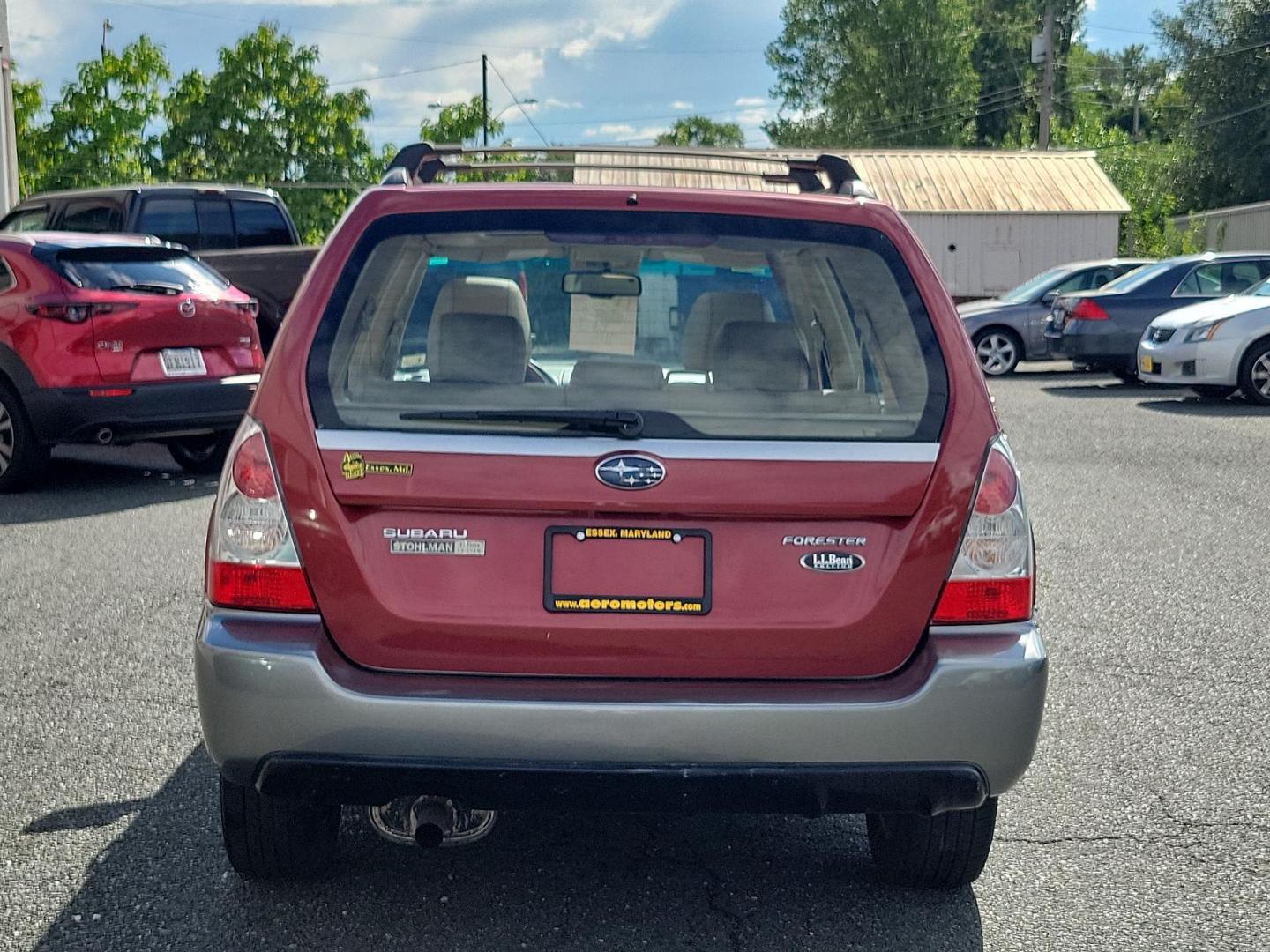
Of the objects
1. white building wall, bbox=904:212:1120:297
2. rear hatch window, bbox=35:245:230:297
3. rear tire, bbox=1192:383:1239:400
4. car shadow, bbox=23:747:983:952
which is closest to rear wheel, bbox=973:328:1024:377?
rear tire, bbox=1192:383:1239:400

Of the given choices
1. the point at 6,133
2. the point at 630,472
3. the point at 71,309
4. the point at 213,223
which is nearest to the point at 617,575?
the point at 630,472

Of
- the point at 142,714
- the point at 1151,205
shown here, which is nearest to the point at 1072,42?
the point at 1151,205

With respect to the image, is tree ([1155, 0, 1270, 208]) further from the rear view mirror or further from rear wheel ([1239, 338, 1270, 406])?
the rear view mirror

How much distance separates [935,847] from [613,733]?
3.24ft

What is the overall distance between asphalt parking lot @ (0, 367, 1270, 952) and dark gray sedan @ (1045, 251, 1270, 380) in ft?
40.9

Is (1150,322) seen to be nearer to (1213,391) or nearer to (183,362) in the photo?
(1213,391)

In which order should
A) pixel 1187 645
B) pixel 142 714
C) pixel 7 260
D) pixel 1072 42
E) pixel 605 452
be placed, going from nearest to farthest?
1. pixel 605 452
2. pixel 142 714
3. pixel 1187 645
4. pixel 7 260
5. pixel 1072 42

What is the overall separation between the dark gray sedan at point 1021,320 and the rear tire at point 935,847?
18446 millimetres

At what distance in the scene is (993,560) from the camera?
327cm

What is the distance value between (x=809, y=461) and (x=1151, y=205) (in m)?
55.0

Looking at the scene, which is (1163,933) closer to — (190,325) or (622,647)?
(622,647)

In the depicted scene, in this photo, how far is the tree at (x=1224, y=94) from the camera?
5834 centimetres

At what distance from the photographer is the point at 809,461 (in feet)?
10.4

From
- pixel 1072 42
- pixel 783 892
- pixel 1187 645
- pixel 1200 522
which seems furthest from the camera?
pixel 1072 42
